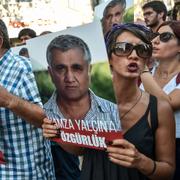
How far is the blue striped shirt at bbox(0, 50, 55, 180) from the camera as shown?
2.19 m

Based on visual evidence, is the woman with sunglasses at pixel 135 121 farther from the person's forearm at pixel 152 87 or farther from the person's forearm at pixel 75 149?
the person's forearm at pixel 152 87

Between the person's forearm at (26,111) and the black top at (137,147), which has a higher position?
the person's forearm at (26,111)

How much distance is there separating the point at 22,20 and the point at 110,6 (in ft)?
54.7

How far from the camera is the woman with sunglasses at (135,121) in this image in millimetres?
1800

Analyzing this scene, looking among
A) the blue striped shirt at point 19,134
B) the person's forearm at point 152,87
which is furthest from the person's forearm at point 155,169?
the person's forearm at point 152,87

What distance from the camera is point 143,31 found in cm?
187

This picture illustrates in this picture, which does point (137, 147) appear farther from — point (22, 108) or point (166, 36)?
point (166, 36)

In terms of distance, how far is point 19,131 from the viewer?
2219 mm

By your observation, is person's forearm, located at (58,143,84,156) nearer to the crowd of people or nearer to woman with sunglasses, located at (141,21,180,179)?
the crowd of people

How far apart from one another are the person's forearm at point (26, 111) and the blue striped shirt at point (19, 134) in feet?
0.38

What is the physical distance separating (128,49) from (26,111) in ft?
1.87

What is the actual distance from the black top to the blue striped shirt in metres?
0.46

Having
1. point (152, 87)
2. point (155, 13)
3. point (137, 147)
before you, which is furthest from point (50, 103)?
point (155, 13)

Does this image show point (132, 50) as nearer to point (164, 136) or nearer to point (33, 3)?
point (164, 136)
